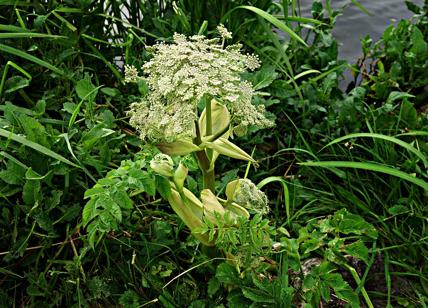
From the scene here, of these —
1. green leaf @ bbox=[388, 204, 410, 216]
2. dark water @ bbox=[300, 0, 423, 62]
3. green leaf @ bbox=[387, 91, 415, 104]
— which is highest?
green leaf @ bbox=[387, 91, 415, 104]

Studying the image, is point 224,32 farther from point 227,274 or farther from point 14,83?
point 14,83

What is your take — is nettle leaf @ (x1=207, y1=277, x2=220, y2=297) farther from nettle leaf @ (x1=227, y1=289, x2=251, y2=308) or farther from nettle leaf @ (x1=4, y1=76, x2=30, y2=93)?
nettle leaf @ (x1=4, y1=76, x2=30, y2=93)

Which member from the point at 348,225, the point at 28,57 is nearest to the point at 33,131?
the point at 28,57

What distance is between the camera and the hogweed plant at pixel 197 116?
49.4 inches

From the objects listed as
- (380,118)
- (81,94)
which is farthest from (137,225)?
(380,118)

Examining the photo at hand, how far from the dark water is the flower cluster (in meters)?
1.84

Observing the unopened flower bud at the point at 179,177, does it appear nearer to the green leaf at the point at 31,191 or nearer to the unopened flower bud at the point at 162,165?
the unopened flower bud at the point at 162,165

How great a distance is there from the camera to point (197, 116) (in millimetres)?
1361

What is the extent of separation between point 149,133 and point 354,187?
2.84ft

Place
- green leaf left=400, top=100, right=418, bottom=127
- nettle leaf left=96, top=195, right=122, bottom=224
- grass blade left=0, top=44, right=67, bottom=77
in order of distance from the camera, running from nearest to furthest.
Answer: nettle leaf left=96, top=195, right=122, bottom=224, grass blade left=0, top=44, right=67, bottom=77, green leaf left=400, top=100, right=418, bottom=127

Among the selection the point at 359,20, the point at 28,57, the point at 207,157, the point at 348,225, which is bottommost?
the point at 359,20

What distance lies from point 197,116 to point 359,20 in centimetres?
225

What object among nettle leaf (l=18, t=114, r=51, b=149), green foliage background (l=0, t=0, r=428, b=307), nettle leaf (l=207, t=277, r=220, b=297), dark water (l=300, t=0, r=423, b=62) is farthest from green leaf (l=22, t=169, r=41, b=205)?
dark water (l=300, t=0, r=423, b=62)

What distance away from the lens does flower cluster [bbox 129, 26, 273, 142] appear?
1.24 m
